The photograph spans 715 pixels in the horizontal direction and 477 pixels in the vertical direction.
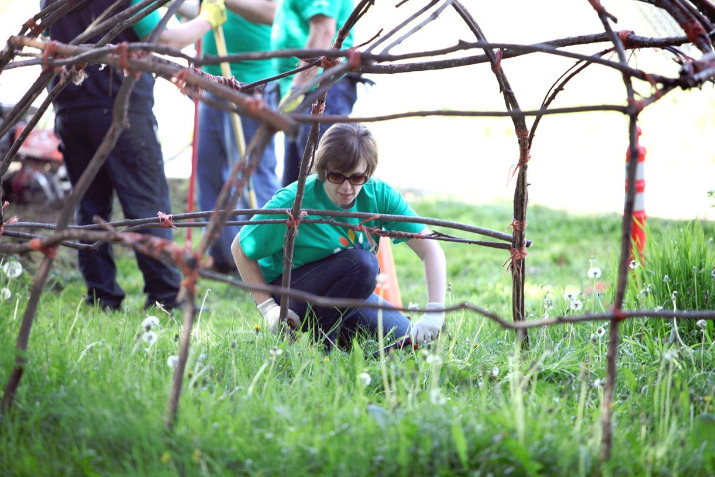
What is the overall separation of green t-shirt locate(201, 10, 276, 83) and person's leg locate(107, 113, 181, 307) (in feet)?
3.05

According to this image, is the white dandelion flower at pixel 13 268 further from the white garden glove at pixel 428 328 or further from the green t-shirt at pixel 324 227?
the white garden glove at pixel 428 328

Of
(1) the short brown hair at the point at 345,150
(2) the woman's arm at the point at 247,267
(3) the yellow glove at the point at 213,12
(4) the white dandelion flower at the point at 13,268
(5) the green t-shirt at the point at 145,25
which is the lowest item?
(2) the woman's arm at the point at 247,267

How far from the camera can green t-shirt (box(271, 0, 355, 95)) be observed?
3.63m

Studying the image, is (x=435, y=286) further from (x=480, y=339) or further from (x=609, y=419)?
(x=609, y=419)

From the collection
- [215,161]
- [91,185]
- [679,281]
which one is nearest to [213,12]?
[91,185]

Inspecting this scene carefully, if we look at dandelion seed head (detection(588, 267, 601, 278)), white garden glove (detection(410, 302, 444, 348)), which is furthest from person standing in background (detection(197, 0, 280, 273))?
dandelion seed head (detection(588, 267, 601, 278))

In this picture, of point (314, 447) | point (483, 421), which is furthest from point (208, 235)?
point (483, 421)

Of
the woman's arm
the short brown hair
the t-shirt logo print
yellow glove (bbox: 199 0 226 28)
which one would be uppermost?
yellow glove (bbox: 199 0 226 28)

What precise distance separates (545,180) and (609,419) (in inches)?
282

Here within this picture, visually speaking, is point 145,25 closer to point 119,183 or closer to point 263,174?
point 119,183

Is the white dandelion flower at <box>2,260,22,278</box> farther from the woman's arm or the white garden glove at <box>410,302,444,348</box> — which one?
the white garden glove at <box>410,302,444,348</box>

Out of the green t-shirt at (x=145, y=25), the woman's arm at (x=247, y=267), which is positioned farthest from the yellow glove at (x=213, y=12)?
the woman's arm at (x=247, y=267)

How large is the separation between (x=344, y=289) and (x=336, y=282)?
42 millimetres

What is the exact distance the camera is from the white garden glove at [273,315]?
2537 millimetres
